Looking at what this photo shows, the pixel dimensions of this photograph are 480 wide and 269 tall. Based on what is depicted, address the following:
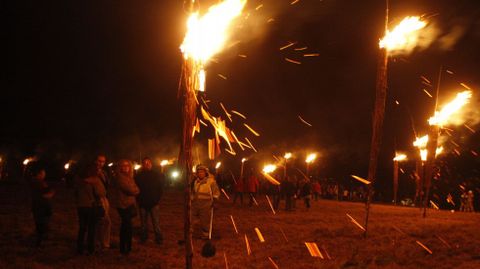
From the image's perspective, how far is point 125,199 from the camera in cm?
869

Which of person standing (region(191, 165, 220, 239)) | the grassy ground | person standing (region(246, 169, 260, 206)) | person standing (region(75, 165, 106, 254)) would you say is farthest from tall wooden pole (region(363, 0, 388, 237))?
person standing (region(246, 169, 260, 206))

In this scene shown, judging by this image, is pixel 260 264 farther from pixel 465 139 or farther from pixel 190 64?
pixel 465 139

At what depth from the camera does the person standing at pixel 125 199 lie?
8.61 metres

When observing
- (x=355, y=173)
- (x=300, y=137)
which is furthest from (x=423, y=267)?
(x=300, y=137)

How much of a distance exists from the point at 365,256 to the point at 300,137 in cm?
5099

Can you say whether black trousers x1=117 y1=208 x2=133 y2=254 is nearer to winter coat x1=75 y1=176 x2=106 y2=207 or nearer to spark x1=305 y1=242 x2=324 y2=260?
winter coat x1=75 y1=176 x2=106 y2=207

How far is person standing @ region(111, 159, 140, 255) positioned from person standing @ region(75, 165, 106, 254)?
324mm

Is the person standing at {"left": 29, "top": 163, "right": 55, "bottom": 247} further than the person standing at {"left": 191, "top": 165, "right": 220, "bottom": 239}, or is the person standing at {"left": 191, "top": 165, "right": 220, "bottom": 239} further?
the person standing at {"left": 191, "top": 165, "right": 220, "bottom": 239}

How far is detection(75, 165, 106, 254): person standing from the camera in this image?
27.9 ft

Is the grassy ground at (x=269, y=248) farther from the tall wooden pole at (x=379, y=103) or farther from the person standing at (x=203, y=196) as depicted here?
the tall wooden pole at (x=379, y=103)

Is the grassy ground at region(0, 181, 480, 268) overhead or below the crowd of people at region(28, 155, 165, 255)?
below

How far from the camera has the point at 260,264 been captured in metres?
8.57

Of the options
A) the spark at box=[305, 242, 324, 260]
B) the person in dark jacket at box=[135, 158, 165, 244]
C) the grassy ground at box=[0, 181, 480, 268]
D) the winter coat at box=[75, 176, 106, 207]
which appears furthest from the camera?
the person in dark jacket at box=[135, 158, 165, 244]

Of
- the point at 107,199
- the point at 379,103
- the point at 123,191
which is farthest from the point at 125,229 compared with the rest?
the point at 379,103
